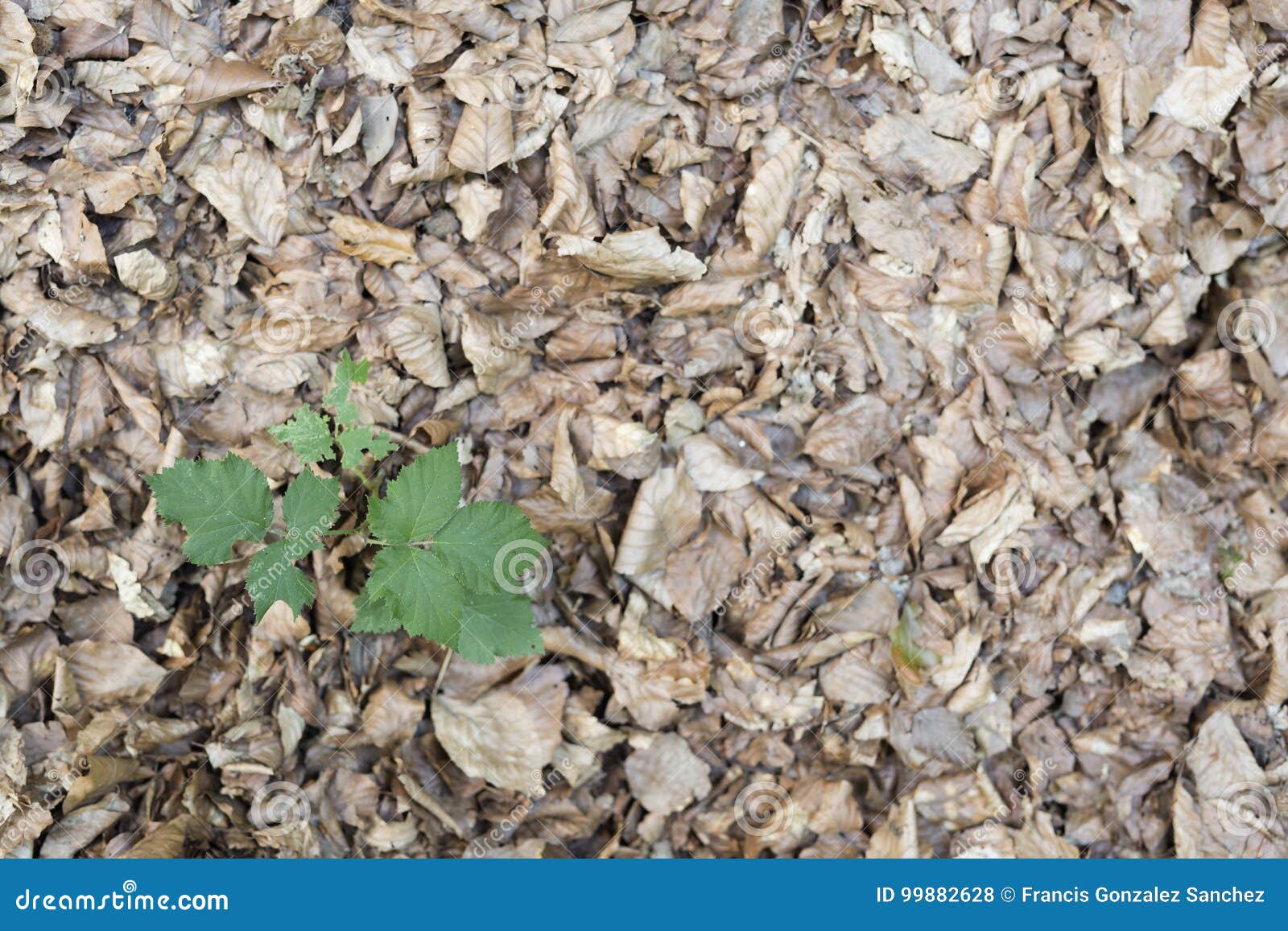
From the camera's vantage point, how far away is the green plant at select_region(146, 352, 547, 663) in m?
2.12

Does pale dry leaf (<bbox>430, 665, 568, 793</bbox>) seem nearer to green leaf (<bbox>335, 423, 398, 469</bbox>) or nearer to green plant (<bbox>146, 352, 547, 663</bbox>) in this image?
green plant (<bbox>146, 352, 547, 663</bbox>)

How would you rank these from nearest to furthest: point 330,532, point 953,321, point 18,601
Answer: point 330,532 → point 18,601 → point 953,321

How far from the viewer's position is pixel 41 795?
7.82 feet

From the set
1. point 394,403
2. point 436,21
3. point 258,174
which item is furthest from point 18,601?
point 436,21

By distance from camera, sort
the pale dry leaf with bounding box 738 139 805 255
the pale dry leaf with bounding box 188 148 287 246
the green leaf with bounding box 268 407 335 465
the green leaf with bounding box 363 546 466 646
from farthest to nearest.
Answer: the pale dry leaf with bounding box 738 139 805 255
the pale dry leaf with bounding box 188 148 287 246
the green leaf with bounding box 268 407 335 465
the green leaf with bounding box 363 546 466 646

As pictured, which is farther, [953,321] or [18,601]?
[953,321]

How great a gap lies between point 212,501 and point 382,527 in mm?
403

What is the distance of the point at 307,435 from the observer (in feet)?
7.38

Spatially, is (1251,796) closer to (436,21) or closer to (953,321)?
(953,321)

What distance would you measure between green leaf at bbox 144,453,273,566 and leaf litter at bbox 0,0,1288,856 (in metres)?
0.29

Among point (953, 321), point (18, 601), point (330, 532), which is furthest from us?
point (953, 321)

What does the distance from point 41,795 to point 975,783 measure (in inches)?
99.8

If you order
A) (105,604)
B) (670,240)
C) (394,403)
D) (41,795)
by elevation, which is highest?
(670,240)

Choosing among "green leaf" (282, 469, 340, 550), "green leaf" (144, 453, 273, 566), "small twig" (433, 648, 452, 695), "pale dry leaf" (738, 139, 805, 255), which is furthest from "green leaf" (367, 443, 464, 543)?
"pale dry leaf" (738, 139, 805, 255)
